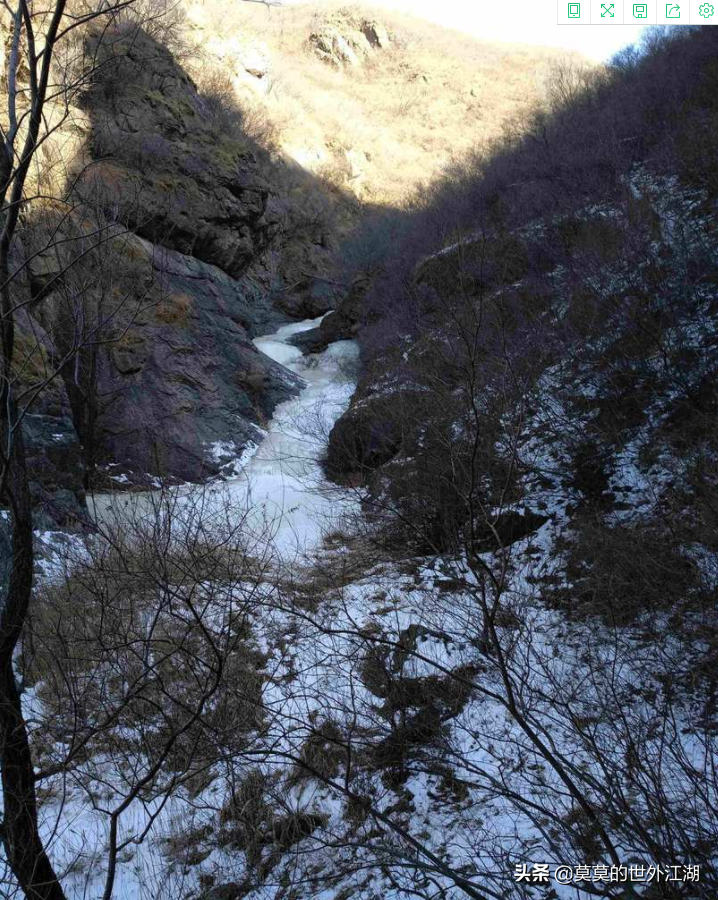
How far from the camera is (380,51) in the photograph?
44219mm

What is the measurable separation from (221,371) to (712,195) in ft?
29.1

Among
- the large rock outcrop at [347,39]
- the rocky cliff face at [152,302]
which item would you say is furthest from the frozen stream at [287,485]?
the large rock outcrop at [347,39]

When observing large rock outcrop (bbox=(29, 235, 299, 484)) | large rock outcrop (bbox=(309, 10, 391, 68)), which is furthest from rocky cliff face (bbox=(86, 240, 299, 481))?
large rock outcrop (bbox=(309, 10, 391, 68))

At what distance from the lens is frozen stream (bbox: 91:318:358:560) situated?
7.14 meters

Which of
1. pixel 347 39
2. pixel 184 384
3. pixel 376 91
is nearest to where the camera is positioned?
pixel 184 384

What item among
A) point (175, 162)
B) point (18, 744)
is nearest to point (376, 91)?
point (175, 162)

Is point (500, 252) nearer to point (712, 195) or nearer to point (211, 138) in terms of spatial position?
point (712, 195)

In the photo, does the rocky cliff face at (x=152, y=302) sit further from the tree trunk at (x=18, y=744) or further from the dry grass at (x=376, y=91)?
the dry grass at (x=376, y=91)

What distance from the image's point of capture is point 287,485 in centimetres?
961

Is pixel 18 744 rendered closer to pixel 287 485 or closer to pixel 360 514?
pixel 360 514

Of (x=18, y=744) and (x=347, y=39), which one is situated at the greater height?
(x=347, y=39)

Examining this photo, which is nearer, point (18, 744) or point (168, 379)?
point (18, 744)

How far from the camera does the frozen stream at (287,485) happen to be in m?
7.14

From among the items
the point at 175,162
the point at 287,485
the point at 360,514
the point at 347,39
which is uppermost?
the point at 347,39
